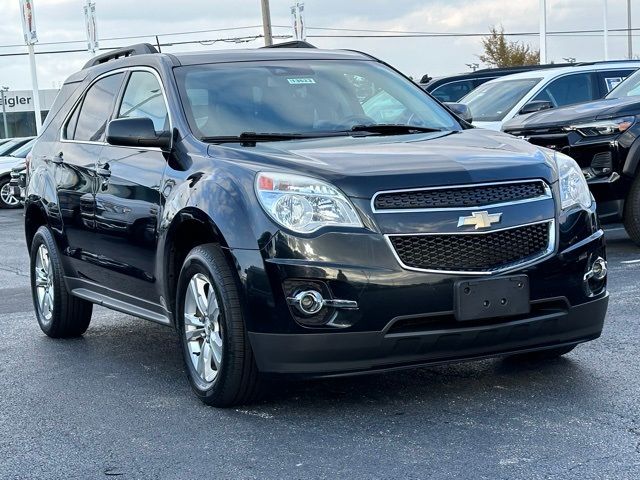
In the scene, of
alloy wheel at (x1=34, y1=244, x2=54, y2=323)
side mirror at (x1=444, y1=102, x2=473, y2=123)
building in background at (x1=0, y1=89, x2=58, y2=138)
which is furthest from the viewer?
building in background at (x1=0, y1=89, x2=58, y2=138)

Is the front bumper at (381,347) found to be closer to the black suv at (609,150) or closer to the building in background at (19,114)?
the black suv at (609,150)

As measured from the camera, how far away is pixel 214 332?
5.55 metres

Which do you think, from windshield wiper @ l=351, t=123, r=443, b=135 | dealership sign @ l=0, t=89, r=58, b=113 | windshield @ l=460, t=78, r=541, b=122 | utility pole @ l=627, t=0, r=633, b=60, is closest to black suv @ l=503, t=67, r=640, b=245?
windshield @ l=460, t=78, r=541, b=122

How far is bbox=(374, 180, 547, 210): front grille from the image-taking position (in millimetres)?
5090

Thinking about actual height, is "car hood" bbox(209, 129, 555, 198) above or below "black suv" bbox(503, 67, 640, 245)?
above

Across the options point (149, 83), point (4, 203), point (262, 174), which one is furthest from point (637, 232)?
point (4, 203)

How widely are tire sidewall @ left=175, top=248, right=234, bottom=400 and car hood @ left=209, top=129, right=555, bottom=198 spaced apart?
510 mm

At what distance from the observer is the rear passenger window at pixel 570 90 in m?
14.5

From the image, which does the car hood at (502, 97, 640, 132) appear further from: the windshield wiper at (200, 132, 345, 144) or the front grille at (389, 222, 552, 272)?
the front grille at (389, 222, 552, 272)

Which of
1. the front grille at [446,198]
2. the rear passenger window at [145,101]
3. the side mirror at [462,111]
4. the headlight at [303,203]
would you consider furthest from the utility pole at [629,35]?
the headlight at [303,203]

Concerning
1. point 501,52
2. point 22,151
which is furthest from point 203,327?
point 501,52

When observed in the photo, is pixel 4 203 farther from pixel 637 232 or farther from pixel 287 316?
pixel 287 316

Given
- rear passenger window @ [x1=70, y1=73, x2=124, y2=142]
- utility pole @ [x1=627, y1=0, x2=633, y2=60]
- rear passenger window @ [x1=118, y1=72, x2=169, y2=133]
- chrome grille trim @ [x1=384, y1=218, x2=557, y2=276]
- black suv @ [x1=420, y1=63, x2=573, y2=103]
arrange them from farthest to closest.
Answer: utility pole @ [x1=627, y1=0, x2=633, y2=60] → black suv @ [x1=420, y1=63, x2=573, y2=103] → rear passenger window @ [x1=70, y1=73, x2=124, y2=142] → rear passenger window @ [x1=118, y1=72, x2=169, y2=133] → chrome grille trim @ [x1=384, y1=218, x2=557, y2=276]

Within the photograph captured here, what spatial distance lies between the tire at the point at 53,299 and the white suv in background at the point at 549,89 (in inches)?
291
